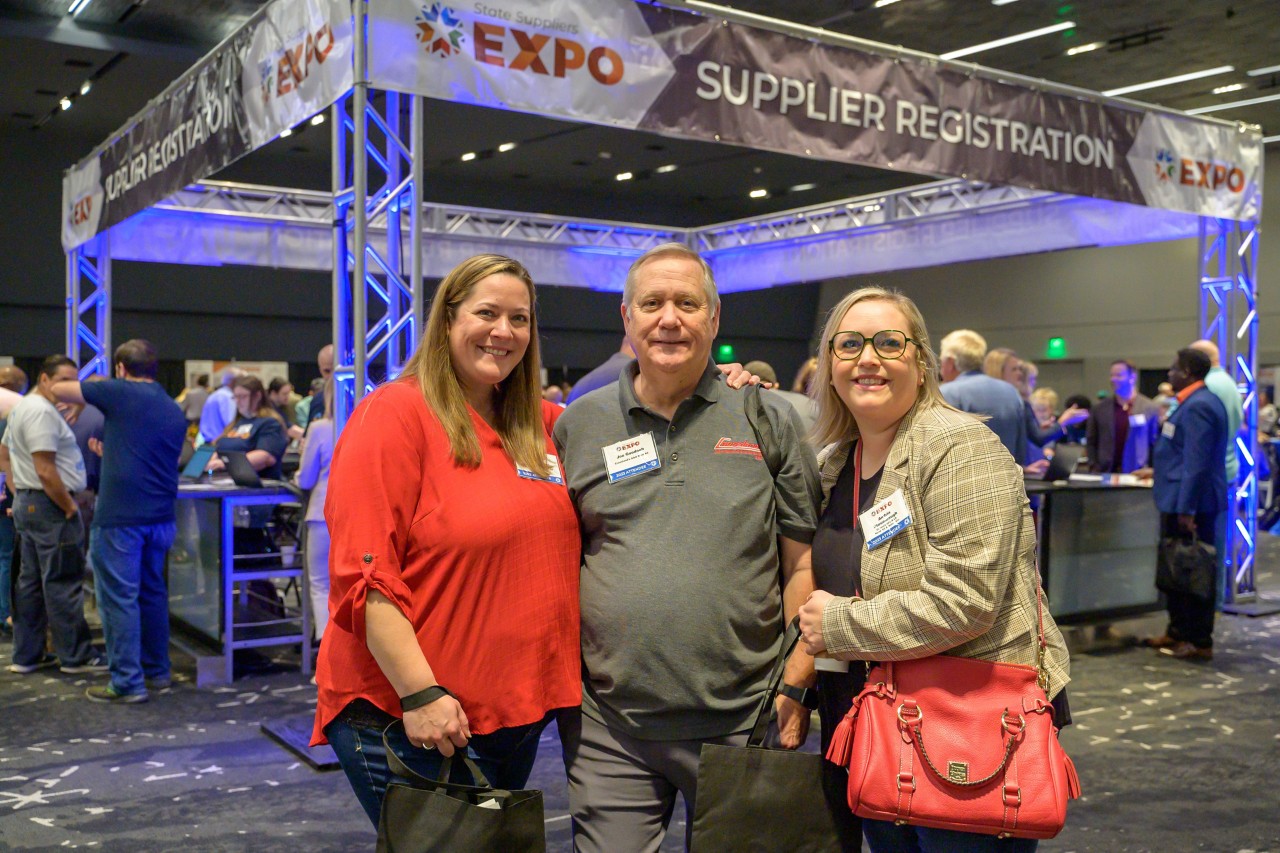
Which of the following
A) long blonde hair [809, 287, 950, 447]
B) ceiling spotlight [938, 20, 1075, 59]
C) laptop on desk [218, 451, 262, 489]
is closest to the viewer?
long blonde hair [809, 287, 950, 447]

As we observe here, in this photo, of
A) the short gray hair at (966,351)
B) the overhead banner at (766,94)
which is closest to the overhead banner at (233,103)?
the overhead banner at (766,94)

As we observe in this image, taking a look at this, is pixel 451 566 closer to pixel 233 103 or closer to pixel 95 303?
pixel 233 103

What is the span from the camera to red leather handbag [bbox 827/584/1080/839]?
171cm

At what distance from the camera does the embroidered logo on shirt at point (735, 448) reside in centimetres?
196

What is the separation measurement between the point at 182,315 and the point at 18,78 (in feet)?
14.1

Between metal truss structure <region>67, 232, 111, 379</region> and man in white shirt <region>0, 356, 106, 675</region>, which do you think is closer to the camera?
man in white shirt <region>0, 356, 106, 675</region>

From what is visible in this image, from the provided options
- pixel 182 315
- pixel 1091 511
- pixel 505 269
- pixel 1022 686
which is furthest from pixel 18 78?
pixel 1022 686

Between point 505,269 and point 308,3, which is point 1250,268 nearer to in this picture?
point 308,3

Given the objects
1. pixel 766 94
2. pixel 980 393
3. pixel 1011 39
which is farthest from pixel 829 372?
pixel 1011 39

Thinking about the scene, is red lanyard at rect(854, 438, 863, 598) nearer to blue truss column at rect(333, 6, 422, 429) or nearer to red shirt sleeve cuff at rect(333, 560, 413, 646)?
red shirt sleeve cuff at rect(333, 560, 413, 646)

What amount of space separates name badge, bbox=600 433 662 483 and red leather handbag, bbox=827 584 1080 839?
1.74 ft

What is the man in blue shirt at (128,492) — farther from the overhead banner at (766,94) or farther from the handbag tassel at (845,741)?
the handbag tassel at (845,741)

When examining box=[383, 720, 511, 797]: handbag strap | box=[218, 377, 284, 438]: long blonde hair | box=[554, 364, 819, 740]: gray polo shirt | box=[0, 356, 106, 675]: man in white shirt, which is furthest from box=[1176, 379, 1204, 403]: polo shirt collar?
box=[0, 356, 106, 675]: man in white shirt

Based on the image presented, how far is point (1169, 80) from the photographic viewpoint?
38.1 feet
